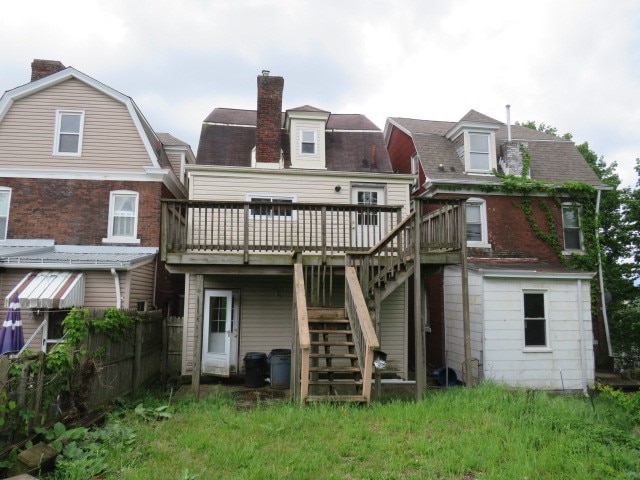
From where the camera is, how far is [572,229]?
46.4 feet

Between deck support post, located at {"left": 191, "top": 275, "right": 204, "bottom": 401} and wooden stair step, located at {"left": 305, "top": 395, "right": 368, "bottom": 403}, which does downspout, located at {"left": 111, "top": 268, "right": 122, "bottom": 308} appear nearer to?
deck support post, located at {"left": 191, "top": 275, "right": 204, "bottom": 401}

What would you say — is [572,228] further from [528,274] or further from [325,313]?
[325,313]

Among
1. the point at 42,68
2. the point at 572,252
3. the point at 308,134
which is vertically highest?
the point at 42,68

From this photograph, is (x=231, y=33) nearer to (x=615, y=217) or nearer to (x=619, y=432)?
(x=619, y=432)

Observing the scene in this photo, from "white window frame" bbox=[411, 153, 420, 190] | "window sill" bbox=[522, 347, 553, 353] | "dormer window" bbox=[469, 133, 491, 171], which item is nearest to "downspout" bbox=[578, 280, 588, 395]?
"window sill" bbox=[522, 347, 553, 353]

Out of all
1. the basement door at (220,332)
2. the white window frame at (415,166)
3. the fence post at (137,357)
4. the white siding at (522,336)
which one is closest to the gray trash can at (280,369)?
the basement door at (220,332)

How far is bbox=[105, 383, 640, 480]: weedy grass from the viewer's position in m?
4.27

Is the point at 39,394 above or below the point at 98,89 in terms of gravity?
below

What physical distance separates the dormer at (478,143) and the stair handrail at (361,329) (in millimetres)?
8124

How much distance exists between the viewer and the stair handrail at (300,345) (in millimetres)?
6316

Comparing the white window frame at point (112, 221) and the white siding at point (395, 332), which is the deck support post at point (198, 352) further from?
the white siding at point (395, 332)

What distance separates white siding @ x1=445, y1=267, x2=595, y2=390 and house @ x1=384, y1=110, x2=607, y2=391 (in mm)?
25

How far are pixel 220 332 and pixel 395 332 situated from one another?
4.81m

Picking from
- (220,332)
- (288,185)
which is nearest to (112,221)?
(220,332)
